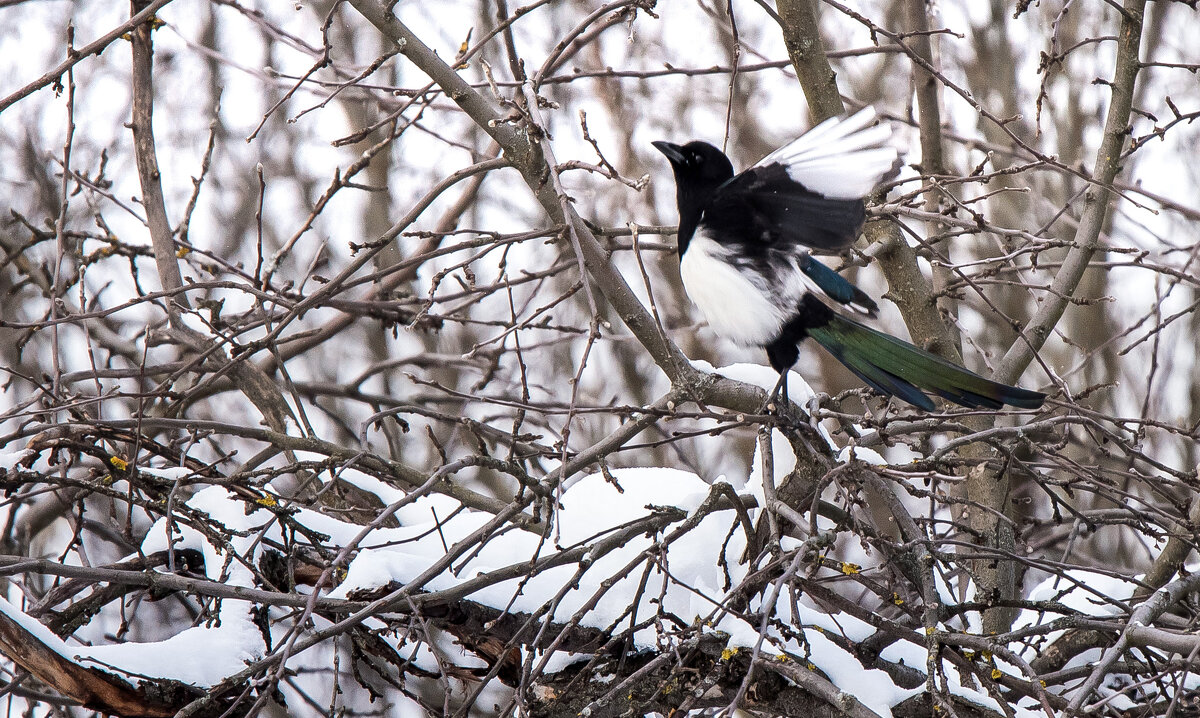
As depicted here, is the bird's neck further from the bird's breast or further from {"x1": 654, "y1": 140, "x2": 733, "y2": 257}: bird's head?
the bird's breast

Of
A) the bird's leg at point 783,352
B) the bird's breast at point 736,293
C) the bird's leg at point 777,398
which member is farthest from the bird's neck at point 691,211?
the bird's leg at point 777,398

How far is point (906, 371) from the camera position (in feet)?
8.29

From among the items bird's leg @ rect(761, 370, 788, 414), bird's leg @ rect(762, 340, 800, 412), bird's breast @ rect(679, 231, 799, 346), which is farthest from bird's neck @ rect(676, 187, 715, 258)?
bird's leg @ rect(761, 370, 788, 414)

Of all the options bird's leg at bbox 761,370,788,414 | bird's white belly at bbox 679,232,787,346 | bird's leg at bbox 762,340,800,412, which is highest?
bird's white belly at bbox 679,232,787,346

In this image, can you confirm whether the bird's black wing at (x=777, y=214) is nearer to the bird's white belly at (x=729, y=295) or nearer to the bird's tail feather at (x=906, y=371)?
the bird's white belly at (x=729, y=295)

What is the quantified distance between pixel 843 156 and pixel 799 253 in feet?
1.50

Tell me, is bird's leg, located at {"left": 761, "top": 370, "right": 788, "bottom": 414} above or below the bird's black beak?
below

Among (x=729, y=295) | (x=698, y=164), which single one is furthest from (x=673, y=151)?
(x=729, y=295)

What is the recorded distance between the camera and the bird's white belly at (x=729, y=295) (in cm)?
276

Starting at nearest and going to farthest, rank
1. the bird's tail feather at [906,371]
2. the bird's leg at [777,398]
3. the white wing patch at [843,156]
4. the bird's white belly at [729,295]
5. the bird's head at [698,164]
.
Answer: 1. the white wing patch at [843,156]
2. the bird's tail feather at [906,371]
3. the bird's leg at [777,398]
4. the bird's white belly at [729,295]
5. the bird's head at [698,164]

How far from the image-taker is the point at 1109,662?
1738 millimetres

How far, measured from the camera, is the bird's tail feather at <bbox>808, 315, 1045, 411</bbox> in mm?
2381

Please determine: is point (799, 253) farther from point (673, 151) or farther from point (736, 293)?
point (673, 151)

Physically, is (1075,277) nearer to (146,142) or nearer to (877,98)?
(146,142)
